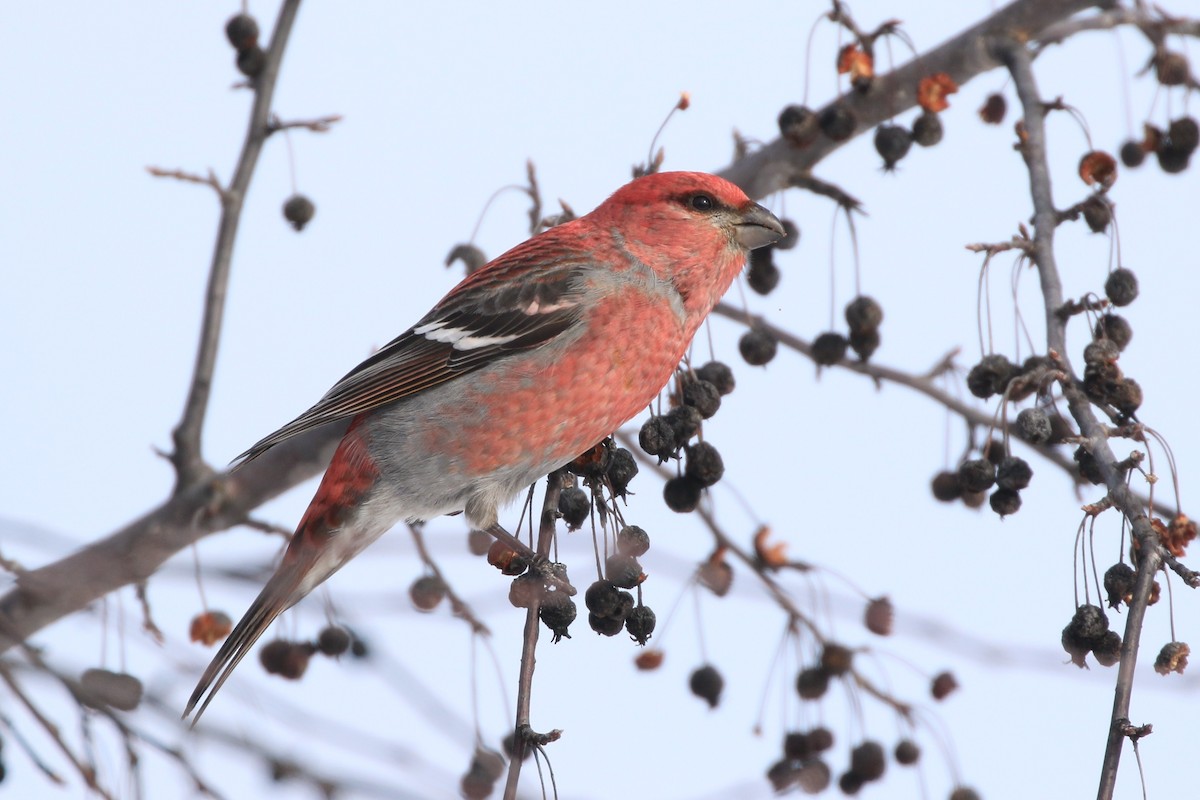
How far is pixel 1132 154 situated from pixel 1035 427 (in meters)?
1.42

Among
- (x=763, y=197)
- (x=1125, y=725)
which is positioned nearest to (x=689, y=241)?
(x=763, y=197)

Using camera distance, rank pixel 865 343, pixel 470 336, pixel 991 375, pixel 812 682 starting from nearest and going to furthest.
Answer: pixel 991 375 → pixel 812 682 → pixel 470 336 → pixel 865 343

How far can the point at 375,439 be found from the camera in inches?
129

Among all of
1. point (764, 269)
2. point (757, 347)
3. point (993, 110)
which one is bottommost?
point (757, 347)

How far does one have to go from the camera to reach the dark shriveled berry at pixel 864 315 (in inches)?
137

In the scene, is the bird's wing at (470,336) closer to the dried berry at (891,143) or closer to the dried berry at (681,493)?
the dried berry at (681,493)

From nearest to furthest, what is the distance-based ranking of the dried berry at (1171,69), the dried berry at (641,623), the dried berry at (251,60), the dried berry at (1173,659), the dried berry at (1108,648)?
1. the dried berry at (1173,659)
2. the dried berry at (1108,648)
3. the dried berry at (641,623)
4. the dried berry at (1171,69)
5. the dried berry at (251,60)

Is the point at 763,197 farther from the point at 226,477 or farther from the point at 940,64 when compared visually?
the point at 226,477

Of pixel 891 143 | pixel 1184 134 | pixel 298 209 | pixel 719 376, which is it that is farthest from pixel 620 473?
pixel 1184 134

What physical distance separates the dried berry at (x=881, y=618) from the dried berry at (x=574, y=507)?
0.95 meters

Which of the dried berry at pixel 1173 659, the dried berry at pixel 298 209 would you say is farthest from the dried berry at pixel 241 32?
the dried berry at pixel 1173 659

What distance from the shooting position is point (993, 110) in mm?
3873

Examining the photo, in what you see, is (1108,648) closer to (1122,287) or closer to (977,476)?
(977,476)

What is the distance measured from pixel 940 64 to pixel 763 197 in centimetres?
65
